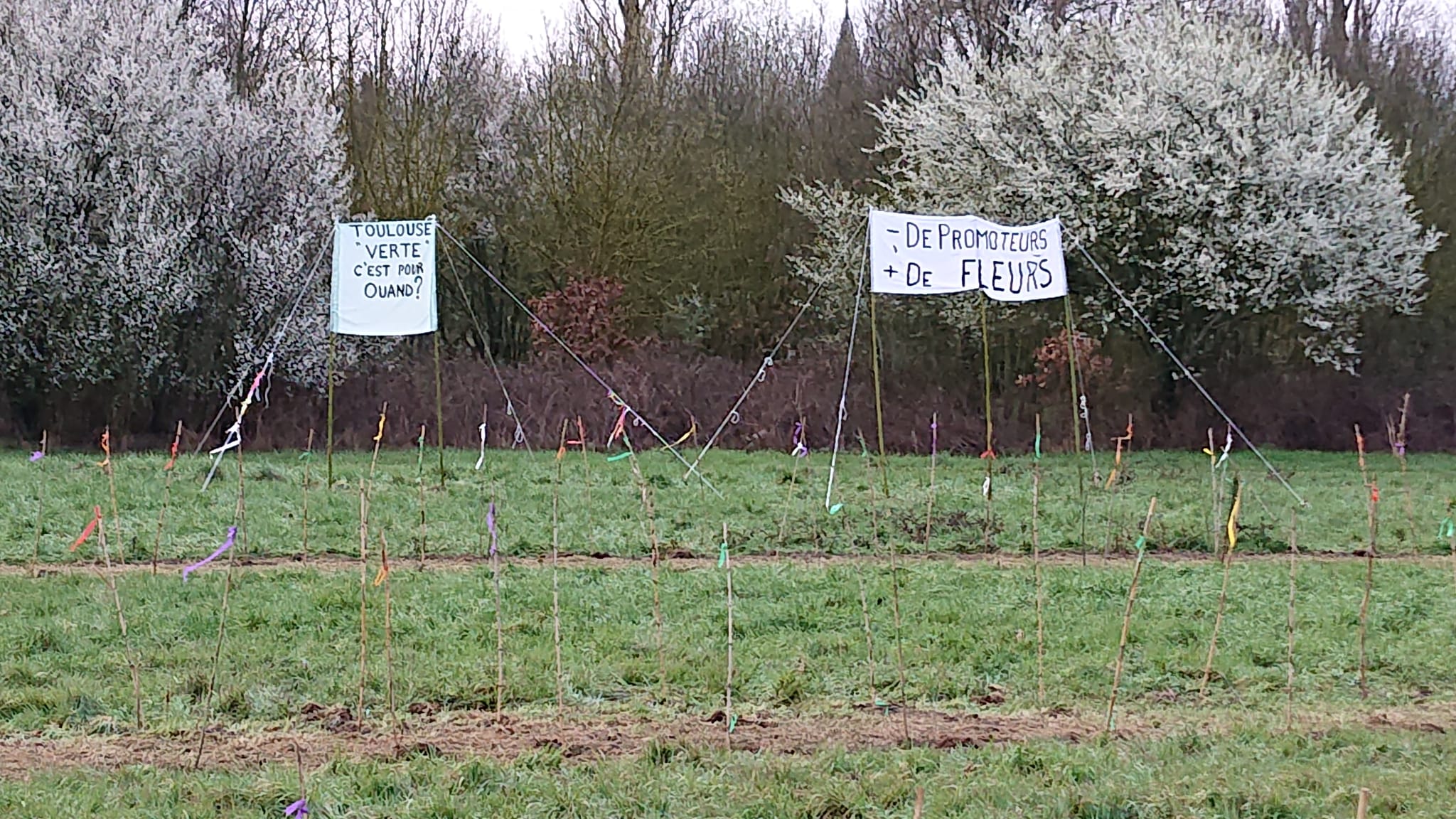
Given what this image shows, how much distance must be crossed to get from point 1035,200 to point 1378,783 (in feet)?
50.6

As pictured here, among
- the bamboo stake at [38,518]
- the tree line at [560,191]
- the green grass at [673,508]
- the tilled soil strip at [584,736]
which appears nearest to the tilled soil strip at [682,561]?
the bamboo stake at [38,518]

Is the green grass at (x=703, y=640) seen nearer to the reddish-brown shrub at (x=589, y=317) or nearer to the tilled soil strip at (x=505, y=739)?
the tilled soil strip at (x=505, y=739)

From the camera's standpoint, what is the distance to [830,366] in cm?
2106

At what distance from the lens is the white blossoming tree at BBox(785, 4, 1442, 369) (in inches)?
712

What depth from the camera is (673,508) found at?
445 inches

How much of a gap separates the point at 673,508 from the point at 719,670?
536 centimetres

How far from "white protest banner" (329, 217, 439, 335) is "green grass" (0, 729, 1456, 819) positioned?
7354mm

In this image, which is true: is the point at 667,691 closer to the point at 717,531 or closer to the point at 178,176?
the point at 717,531

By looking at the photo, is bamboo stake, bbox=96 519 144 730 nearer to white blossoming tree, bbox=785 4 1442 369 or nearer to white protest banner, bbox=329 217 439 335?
white protest banner, bbox=329 217 439 335

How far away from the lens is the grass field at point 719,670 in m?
4.31

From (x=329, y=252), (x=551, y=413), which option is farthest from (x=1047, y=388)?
(x=329, y=252)

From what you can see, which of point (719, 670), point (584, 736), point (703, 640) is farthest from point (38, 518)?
point (584, 736)

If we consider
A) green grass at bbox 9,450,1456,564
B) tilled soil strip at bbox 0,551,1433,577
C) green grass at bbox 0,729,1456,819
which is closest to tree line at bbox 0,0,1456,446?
green grass at bbox 9,450,1456,564

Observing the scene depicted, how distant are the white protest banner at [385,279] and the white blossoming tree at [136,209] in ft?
24.3
